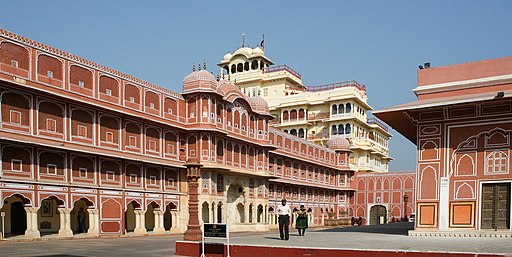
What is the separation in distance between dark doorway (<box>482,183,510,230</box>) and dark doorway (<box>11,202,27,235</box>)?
86.1 feet

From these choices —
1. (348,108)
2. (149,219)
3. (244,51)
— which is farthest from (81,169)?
(244,51)

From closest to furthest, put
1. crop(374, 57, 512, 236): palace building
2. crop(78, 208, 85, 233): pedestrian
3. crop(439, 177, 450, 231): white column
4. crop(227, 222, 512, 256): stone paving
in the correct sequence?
1. crop(227, 222, 512, 256): stone paving
2. crop(374, 57, 512, 236): palace building
3. crop(439, 177, 450, 231): white column
4. crop(78, 208, 85, 233): pedestrian

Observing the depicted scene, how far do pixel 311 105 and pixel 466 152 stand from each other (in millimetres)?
50880

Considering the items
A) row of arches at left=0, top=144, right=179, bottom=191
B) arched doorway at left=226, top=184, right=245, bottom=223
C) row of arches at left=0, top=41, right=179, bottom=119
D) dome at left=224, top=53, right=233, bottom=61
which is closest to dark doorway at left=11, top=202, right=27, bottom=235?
row of arches at left=0, top=144, right=179, bottom=191

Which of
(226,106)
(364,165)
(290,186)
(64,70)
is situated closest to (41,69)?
(64,70)

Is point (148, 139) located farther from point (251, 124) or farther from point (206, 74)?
point (251, 124)

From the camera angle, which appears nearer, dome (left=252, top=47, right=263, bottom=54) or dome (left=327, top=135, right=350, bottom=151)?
dome (left=327, top=135, right=350, bottom=151)

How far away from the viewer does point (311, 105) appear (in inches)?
2704

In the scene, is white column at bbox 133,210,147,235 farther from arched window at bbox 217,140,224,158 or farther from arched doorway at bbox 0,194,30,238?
arched window at bbox 217,140,224,158

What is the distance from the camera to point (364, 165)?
68.3 m

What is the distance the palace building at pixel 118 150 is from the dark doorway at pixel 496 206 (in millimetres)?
10585

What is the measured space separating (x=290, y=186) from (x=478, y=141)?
1447 inches

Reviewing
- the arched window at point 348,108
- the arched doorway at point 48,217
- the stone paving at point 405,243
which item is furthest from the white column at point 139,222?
the arched window at point 348,108

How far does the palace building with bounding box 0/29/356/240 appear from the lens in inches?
957
